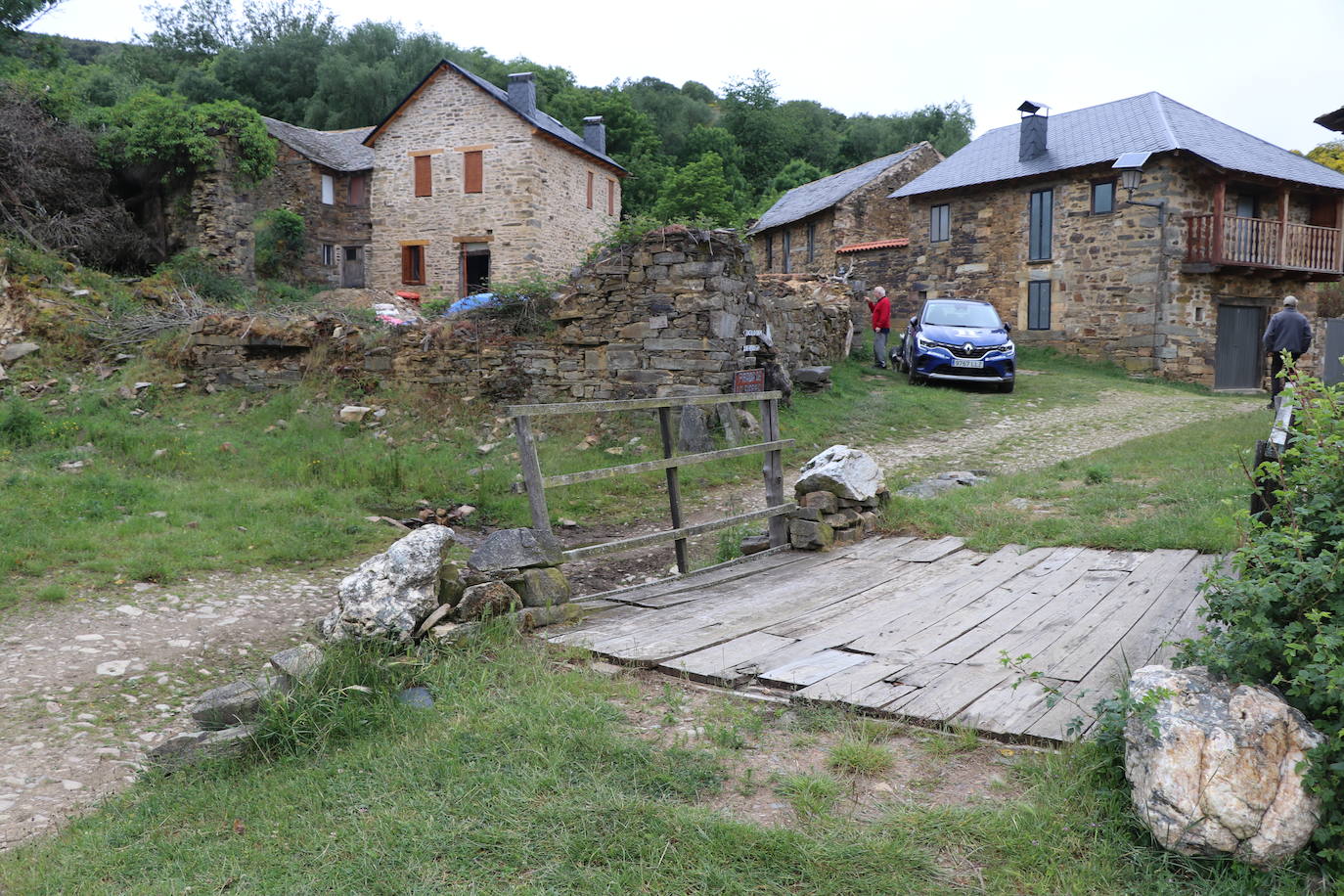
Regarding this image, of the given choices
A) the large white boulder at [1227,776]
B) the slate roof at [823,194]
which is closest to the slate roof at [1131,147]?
the slate roof at [823,194]

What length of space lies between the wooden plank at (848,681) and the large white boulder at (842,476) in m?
2.66

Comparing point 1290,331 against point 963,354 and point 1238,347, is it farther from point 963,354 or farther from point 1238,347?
point 1238,347

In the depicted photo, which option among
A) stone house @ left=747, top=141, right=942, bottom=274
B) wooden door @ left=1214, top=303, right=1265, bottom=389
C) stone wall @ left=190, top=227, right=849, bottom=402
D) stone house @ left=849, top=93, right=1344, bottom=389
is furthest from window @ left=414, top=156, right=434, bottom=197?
wooden door @ left=1214, top=303, right=1265, bottom=389

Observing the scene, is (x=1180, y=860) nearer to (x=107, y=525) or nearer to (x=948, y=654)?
(x=948, y=654)

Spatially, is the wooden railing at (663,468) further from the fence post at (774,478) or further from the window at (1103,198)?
the window at (1103,198)

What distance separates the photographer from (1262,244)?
2122 centimetres

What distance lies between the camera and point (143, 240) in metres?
17.8

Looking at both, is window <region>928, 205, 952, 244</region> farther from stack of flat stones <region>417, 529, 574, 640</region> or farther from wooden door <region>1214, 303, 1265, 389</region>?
stack of flat stones <region>417, 529, 574, 640</region>

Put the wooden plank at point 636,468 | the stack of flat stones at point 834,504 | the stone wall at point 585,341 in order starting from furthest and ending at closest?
the stone wall at point 585,341 → the stack of flat stones at point 834,504 → the wooden plank at point 636,468

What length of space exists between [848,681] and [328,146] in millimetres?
33573

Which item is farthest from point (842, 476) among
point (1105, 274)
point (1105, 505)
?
point (1105, 274)

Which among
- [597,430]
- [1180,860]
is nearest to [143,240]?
[597,430]

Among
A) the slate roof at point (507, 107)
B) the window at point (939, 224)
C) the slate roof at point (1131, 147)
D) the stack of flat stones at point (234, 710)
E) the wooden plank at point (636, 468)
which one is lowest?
the stack of flat stones at point (234, 710)

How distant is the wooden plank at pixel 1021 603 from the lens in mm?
4040
